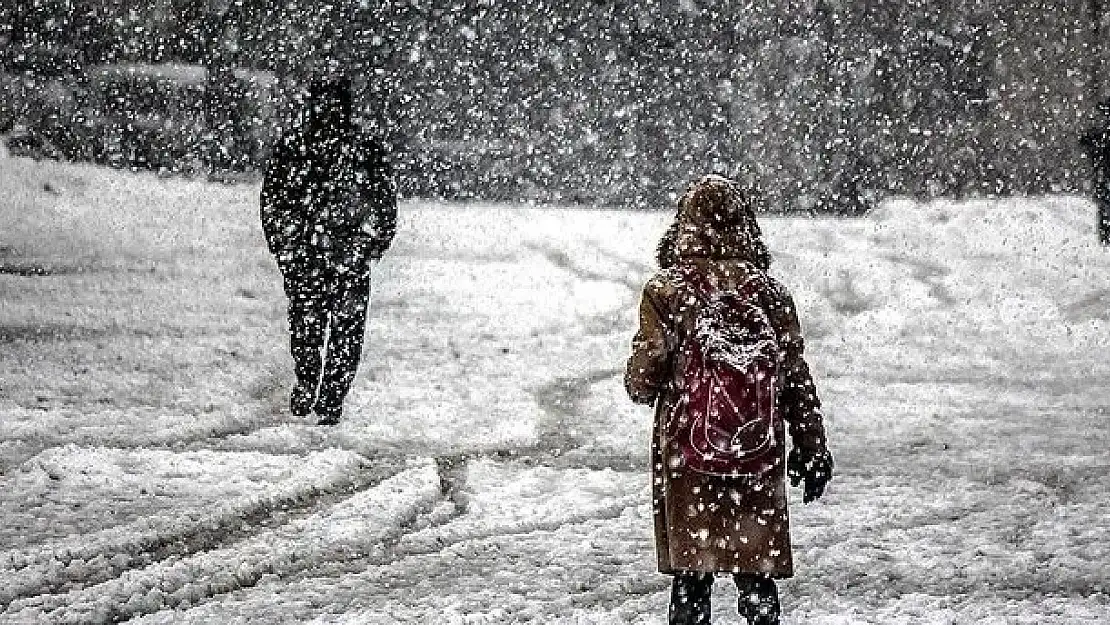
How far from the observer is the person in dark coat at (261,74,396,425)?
23.5ft

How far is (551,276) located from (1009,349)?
19.1ft

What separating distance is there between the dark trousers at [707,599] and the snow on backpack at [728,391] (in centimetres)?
39

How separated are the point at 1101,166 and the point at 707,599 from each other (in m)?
13.2

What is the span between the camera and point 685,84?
19031mm

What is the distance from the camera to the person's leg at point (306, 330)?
725cm

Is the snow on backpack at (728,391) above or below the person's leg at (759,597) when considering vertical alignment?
above

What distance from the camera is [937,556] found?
4.95 m

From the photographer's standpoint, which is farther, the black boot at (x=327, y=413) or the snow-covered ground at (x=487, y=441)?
the black boot at (x=327, y=413)

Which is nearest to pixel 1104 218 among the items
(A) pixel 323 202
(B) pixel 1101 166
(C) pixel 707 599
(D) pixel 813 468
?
(B) pixel 1101 166

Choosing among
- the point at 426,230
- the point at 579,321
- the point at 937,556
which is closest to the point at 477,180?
the point at 426,230

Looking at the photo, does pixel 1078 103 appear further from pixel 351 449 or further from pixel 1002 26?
pixel 351 449

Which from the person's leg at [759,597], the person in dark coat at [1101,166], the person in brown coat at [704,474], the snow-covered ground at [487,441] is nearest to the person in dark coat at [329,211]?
the snow-covered ground at [487,441]

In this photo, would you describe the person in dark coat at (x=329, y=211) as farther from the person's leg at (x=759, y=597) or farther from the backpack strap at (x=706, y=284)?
the person's leg at (x=759, y=597)

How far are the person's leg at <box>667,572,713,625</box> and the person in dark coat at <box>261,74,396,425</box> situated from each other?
422 cm
